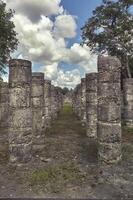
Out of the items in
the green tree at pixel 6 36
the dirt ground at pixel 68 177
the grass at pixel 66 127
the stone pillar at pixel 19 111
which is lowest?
the dirt ground at pixel 68 177

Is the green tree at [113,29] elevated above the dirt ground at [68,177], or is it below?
above

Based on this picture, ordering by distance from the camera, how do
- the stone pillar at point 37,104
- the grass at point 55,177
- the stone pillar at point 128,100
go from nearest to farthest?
the grass at point 55,177 → the stone pillar at point 37,104 → the stone pillar at point 128,100

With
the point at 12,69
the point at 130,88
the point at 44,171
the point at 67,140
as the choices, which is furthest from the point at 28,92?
the point at 130,88

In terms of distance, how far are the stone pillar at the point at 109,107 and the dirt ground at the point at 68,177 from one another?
55cm

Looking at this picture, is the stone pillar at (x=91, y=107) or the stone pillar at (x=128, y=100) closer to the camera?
the stone pillar at (x=91, y=107)

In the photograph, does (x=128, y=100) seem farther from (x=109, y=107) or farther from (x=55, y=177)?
(x=55, y=177)

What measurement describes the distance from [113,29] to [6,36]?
11.1 metres

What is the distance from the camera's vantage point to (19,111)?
853cm

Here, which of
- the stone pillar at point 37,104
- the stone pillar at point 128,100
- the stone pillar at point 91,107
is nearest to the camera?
the stone pillar at point 37,104

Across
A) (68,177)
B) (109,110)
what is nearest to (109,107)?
(109,110)

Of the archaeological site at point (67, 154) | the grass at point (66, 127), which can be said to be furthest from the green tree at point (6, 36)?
the archaeological site at point (67, 154)

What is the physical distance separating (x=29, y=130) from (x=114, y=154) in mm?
2931

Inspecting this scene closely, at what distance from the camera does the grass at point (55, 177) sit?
6211 mm

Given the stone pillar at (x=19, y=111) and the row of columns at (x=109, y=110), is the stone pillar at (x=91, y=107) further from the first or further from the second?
the stone pillar at (x=19, y=111)
